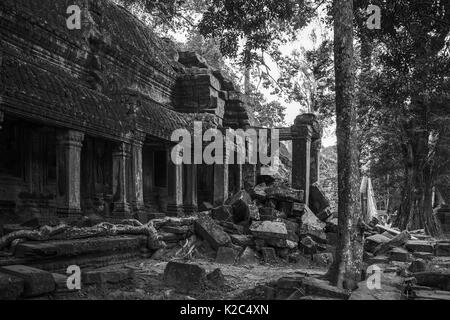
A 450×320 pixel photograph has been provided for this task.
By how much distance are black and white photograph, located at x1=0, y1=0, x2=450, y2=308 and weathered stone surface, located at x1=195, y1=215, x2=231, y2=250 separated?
32mm

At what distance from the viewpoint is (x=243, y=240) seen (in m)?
8.71

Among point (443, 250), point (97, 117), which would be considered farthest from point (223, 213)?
point (443, 250)

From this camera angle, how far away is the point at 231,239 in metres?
8.81

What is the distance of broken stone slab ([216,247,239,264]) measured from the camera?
26.8ft

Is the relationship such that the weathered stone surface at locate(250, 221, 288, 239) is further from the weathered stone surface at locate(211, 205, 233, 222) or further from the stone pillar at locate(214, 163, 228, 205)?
the stone pillar at locate(214, 163, 228, 205)

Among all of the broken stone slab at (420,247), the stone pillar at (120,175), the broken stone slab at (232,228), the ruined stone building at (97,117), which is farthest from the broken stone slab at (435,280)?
the stone pillar at (120,175)

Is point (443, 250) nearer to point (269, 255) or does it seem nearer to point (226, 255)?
point (269, 255)

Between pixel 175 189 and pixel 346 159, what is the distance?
230 inches

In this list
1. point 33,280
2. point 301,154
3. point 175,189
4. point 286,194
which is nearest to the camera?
point 33,280

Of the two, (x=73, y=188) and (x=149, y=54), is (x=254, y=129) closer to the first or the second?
(x=149, y=54)

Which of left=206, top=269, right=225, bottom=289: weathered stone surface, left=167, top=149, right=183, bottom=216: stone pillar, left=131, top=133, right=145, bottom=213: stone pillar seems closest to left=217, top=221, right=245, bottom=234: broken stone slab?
left=167, top=149, right=183, bottom=216: stone pillar

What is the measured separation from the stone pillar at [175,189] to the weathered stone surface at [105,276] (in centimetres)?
445

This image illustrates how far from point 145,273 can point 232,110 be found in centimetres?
810
